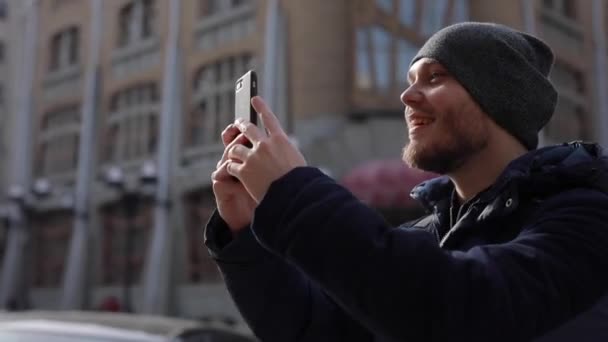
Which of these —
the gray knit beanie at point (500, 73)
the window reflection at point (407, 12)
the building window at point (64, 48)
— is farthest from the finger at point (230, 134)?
the building window at point (64, 48)

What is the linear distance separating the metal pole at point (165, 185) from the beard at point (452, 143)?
21.2 metres

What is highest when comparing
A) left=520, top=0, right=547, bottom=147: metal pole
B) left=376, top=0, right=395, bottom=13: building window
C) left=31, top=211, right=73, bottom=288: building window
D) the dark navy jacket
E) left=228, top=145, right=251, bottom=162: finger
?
left=376, top=0, right=395, bottom=13: building window

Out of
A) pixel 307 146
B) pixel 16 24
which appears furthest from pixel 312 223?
pixel 16 24

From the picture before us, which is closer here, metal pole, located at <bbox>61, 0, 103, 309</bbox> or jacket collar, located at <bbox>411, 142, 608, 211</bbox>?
jacket collar, located at <bbox>411, 142, 608, 211</bbox>

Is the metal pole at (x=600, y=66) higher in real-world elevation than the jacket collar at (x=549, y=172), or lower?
higher

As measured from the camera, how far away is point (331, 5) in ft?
66.0

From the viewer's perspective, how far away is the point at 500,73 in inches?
58.6

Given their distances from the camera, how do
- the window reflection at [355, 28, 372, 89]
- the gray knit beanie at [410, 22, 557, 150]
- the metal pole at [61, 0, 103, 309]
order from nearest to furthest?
the gray knit beanie at [410, 22, 557, 150] < the window reflection at [355, 28, 372, 89] < the metal pole at [61, 0, 103, 309]

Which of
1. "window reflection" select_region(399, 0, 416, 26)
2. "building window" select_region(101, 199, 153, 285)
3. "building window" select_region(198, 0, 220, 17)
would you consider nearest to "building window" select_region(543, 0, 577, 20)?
"window reflection" select_region(399, 0, 416, 26)

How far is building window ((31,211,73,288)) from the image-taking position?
27109 mm

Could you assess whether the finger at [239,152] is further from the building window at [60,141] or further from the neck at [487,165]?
the building window at [60,141]

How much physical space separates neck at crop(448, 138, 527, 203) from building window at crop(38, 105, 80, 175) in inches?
1042

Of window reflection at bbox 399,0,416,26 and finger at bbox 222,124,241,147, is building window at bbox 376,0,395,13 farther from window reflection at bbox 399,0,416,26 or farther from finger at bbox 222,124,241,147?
finger at bbox 222,124,241,147

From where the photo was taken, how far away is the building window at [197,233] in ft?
72.8
